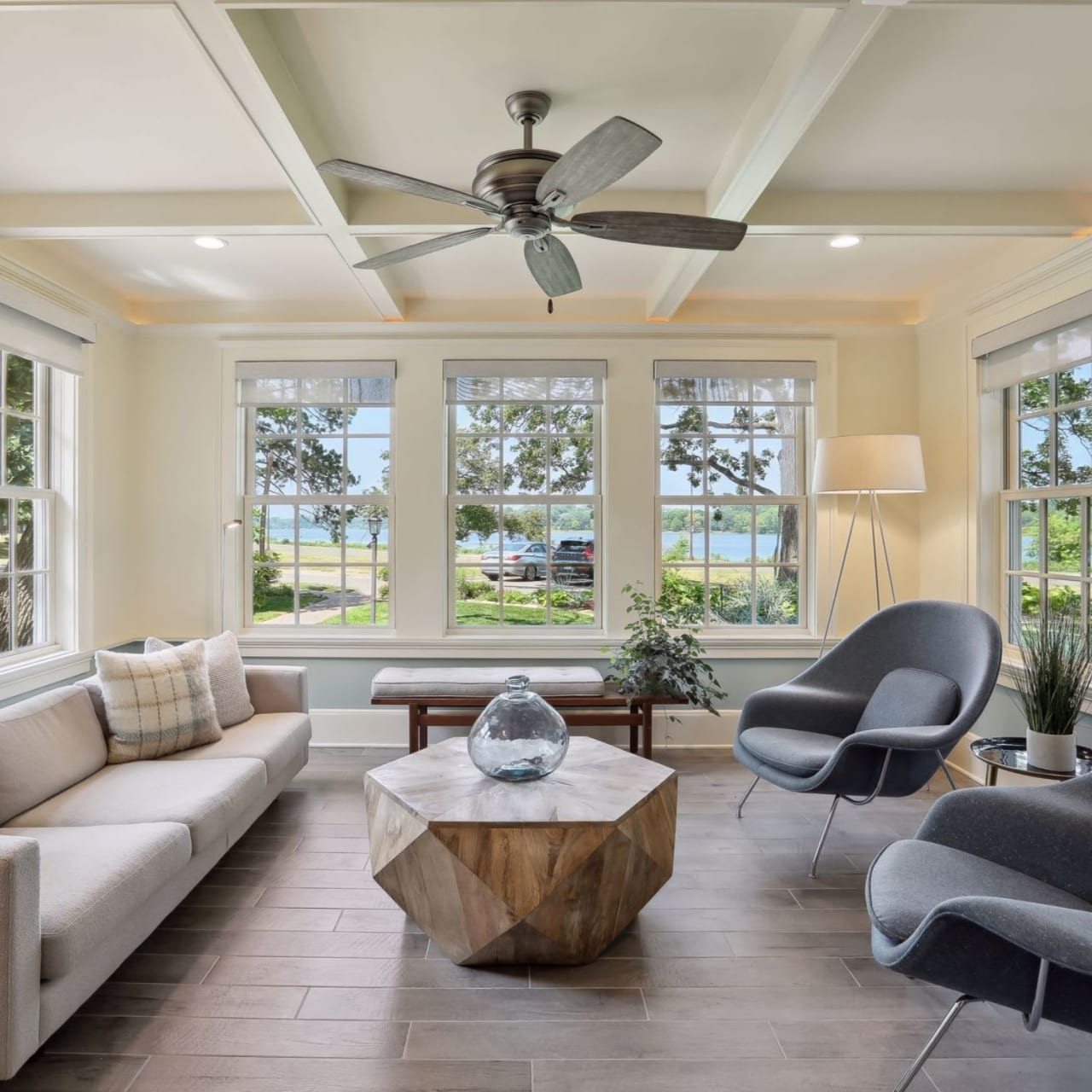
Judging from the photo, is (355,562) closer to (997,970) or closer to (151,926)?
(151,926)

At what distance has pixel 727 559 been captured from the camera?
4.49 m

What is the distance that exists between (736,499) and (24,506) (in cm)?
388

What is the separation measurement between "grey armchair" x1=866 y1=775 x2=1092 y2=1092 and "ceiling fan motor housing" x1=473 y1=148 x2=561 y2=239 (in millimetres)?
2042

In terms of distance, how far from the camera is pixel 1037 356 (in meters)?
3.43

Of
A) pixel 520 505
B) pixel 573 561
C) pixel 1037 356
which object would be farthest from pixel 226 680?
pixel 1037 356

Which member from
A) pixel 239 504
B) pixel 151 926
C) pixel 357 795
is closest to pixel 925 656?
pixel 357 795

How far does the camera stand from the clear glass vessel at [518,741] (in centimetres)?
239

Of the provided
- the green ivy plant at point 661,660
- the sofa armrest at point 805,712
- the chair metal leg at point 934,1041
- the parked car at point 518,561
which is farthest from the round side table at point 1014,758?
the parked car at point 518,561

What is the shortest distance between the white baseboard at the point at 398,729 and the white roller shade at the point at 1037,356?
7.54 feet

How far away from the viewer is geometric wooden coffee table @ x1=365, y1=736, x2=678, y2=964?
80.6 inches

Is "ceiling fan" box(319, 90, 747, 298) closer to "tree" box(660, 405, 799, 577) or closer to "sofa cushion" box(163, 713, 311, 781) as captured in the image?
"sofa cushion" box(163, 713, 311, 781)

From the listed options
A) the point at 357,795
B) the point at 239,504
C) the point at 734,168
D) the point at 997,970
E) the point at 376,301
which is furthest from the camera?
the point at 239,504

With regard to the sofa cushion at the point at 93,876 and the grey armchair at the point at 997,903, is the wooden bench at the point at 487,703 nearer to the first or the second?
the sofa cushion at the point at 93,876

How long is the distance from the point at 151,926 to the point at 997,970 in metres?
2.16
